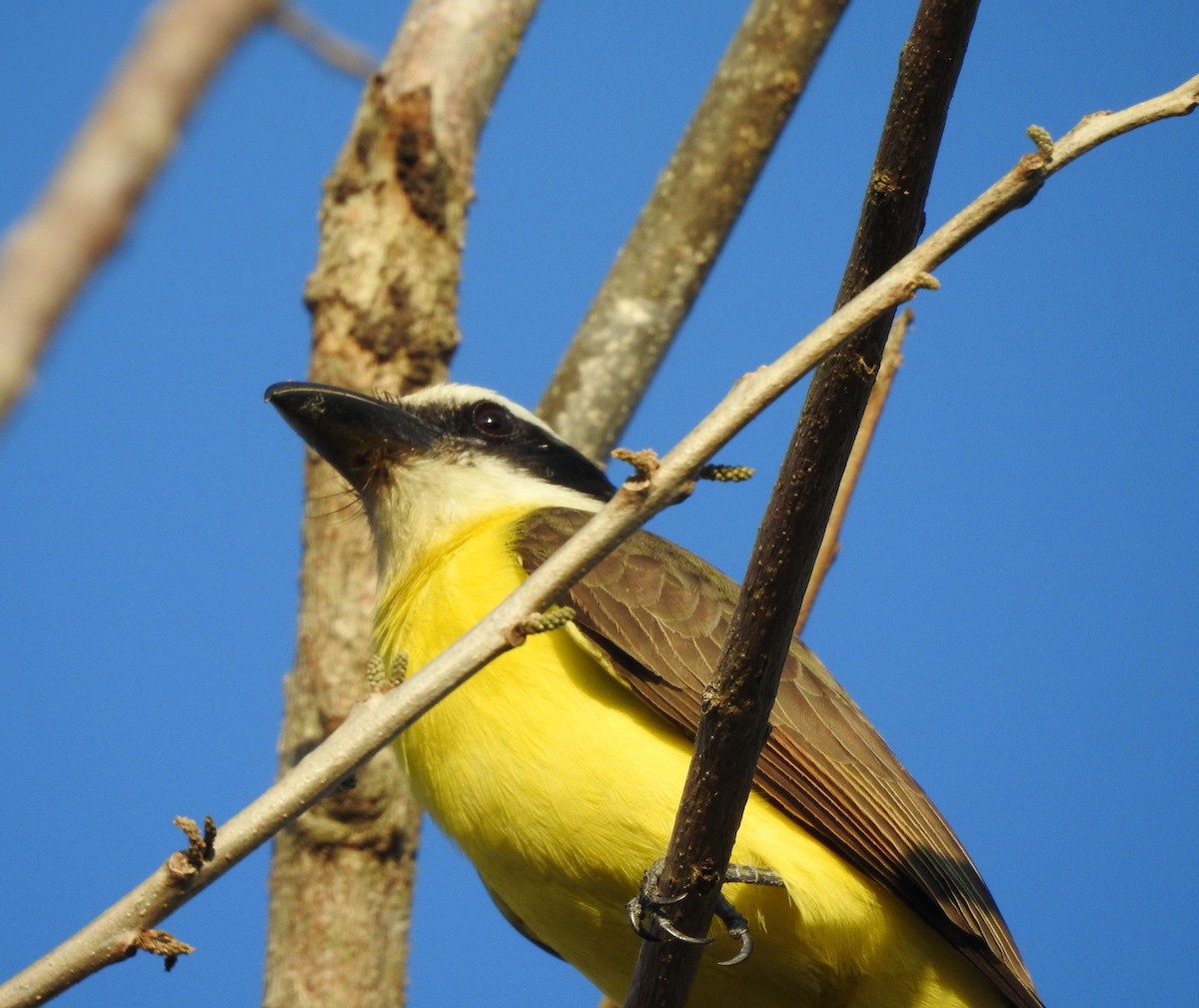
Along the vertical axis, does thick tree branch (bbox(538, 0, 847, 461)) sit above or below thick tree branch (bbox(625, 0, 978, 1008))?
above

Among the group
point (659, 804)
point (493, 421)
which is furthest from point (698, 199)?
point (659, 804)

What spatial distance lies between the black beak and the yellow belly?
1.02 meters

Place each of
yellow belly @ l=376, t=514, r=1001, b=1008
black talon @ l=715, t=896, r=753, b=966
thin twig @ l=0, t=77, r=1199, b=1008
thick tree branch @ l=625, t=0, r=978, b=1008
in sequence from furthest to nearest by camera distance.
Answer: yellow belly @ l=376, t=514, r=1001, b=1008
black talon @ l=715, t=896, r=753, b=966
thick tree branch @ l=625, t=0, r=978, b=1008
thin twig @ l=0, t=77, r=1199, b=1008

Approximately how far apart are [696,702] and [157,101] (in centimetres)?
216

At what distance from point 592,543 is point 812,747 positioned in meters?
1.79

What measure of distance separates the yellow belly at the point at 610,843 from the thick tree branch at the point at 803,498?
697mm

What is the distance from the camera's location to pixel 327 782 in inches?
87.7

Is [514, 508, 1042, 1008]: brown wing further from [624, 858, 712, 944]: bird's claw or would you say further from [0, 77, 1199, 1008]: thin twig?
[0, 77, 1199, 1008]: thin twig

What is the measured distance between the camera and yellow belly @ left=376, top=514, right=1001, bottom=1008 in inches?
146

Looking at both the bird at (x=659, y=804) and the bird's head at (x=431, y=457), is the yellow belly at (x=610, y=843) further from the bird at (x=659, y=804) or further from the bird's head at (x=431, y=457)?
the bird's head at (x=431, y=457)

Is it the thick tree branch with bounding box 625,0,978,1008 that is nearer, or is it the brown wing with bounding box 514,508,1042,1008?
the thick tree branch with bounding box 625,0,978,1008

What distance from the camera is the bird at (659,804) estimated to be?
146 inches

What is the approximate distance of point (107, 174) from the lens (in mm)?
2066

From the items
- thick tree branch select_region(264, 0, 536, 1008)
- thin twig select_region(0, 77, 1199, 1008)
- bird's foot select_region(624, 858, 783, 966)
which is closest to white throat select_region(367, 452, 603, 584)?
thick tree branch select_region(264, 0, 536, 1008)
